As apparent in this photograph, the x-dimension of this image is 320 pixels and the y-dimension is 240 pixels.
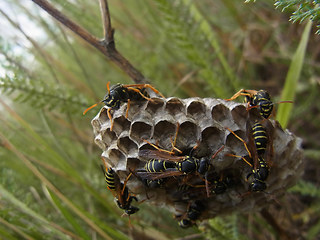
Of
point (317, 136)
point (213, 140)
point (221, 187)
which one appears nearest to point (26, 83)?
point (213, 140)

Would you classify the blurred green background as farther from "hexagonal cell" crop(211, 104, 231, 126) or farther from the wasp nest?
"hexagonal cell" crop(211, 104, 231, 126)

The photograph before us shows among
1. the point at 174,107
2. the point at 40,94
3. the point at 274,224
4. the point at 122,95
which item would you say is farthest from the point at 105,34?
the point at 274,224

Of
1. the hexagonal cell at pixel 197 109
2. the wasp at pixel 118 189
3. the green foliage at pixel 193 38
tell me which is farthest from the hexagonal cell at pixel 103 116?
the green foliage at pixel 193 38

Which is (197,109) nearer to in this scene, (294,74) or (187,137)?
(187,137)

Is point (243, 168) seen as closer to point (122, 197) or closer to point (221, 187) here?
point (221, 187)

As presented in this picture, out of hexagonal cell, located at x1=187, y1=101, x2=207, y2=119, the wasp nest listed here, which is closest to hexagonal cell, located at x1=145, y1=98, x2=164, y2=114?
the wasp nest

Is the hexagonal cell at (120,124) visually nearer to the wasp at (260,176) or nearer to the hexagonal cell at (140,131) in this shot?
the hexagonal cell at (140,131)
